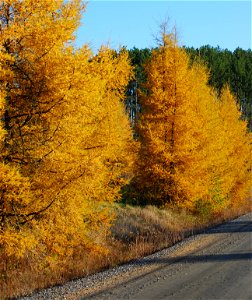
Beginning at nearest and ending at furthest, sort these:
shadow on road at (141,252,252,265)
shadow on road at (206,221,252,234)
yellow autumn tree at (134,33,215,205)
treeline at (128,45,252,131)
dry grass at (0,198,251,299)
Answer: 1. dry grass at (0,198,251,299)
2. shadow on road at (141,252,252,265)
3. shadow on road at (206,221,252,234)
4. yellow autumn tree at (134,33,215,205)
5. treeline at (128,45,252,131)

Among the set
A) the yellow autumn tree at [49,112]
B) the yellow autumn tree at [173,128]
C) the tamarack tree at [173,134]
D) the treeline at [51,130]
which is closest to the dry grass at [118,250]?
the treeline at [51,130]

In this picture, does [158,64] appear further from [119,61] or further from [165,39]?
[119,61]

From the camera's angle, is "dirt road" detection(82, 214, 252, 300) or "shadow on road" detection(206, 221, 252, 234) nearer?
"dirt road" detection(82, 214, 252, 300)

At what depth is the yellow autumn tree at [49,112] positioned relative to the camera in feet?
29.0

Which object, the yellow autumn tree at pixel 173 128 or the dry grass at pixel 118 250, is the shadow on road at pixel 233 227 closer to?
the dry grass at pixel 118 250

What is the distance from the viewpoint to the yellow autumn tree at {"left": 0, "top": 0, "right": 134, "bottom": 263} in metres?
8.84

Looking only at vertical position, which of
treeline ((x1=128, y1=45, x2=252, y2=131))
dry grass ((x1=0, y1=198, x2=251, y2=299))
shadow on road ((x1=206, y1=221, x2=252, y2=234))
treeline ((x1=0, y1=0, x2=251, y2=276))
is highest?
treeline ((x1=128, y1=45, x2=252, y2=131))

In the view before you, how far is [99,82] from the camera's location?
9320 mm

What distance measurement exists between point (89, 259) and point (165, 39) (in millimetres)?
11250

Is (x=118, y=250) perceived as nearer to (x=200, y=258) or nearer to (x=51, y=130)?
(x=200, y=258)

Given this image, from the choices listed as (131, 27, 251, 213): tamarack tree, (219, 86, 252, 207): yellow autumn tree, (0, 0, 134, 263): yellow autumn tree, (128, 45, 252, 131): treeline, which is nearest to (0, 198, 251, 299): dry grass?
(0, 0, 134, 263): yellow autumn tree

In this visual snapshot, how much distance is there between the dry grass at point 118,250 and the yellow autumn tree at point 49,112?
61 cm

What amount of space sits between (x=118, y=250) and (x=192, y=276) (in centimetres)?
448

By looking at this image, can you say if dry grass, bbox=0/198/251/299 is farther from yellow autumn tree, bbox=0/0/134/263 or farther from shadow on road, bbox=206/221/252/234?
shadow on road, bbox=206/221/252/234
